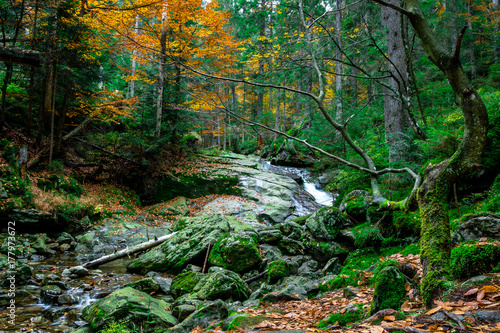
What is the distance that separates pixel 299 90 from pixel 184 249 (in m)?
6.33

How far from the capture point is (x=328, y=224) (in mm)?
6535

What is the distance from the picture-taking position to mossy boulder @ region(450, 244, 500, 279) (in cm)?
247

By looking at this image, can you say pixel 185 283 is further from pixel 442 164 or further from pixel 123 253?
pixel 442 164

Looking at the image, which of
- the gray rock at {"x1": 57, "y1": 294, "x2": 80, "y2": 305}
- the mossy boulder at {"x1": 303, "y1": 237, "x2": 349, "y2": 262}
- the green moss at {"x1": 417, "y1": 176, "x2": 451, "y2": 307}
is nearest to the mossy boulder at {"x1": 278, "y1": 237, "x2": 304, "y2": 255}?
the mossy boulder at {"x1": 303, "y1": 237, "x2": 349, "y2": 262}

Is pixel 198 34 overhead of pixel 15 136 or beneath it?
overhead

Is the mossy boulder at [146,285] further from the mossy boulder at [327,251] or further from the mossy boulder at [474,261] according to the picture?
the mossy boulder at [474,261]

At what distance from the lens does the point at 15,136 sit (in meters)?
10.6

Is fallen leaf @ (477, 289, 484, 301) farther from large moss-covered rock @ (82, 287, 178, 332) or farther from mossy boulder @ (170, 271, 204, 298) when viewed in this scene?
mossy boulder @ (170, 271, 204, 298)

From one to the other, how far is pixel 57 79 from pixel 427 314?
13928 millimetres

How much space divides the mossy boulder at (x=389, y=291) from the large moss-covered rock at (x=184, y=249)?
517 cm

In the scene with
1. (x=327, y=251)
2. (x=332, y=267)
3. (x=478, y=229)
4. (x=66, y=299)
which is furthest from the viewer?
(x=327, y=251)

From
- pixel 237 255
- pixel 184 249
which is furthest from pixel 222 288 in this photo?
pixel 184 249

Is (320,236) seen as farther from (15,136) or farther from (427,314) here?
(15,136)

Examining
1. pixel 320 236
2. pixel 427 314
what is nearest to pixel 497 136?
pixel 320 236
